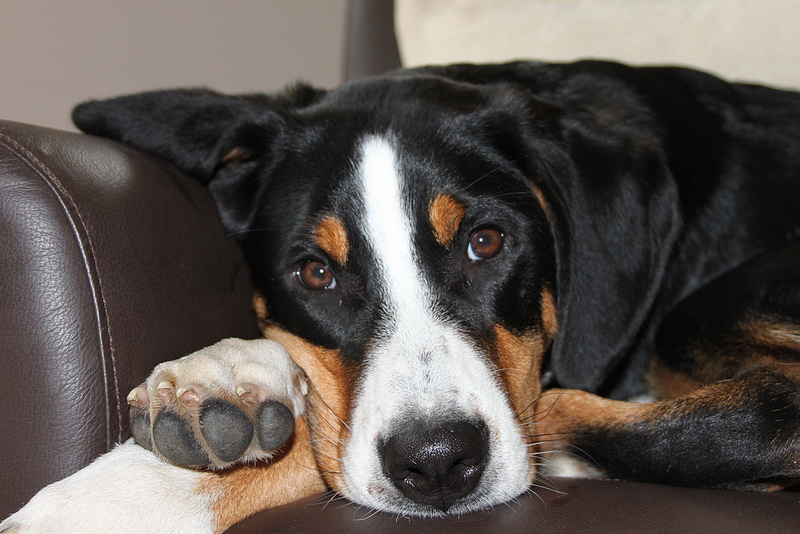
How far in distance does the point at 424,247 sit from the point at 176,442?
69 cm

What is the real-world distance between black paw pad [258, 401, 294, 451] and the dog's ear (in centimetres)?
70

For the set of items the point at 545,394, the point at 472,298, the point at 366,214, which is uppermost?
the point at 366,214

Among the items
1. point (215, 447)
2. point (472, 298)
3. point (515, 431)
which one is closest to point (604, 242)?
point (472, 298)

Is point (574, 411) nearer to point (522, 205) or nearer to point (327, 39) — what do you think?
point (522, 205)

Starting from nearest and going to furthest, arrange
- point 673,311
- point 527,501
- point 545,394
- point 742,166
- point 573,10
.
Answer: point 527,501, point 545,394, point 673,311, point 742,166, point 573,10

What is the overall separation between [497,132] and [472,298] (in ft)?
1.59

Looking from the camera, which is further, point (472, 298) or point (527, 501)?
point (472, 298)

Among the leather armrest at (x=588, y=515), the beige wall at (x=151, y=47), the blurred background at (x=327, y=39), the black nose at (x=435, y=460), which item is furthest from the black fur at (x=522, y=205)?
the beige wall at (x=151, y=47)

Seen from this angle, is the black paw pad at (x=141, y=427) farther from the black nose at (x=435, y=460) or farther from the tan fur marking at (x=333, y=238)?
the tan fur marking at (x=333, y=238)

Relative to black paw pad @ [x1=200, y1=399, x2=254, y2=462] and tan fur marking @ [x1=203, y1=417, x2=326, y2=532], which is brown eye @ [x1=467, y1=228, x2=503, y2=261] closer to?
tan fur marking @ [x1=203, y1=417, x2=326, y2=532]

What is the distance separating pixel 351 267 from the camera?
1686 millimetres

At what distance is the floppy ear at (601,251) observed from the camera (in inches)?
70.9

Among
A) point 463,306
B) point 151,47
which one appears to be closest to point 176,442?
point 463,306

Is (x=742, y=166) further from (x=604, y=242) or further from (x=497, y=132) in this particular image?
(x=497, y=132)
